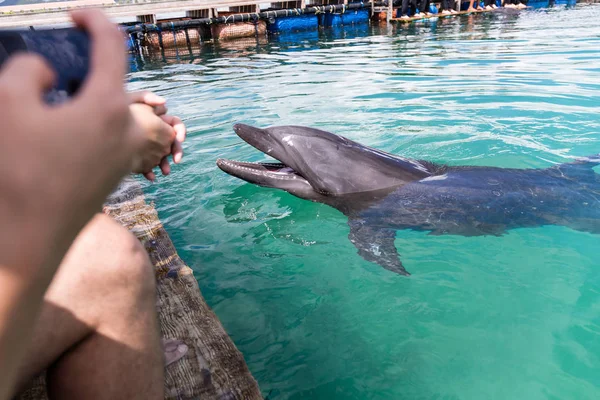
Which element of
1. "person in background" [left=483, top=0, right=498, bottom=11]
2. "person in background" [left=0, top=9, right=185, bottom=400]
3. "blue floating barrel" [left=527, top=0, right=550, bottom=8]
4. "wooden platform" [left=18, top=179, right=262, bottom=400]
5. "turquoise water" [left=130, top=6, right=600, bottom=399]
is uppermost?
"person in background" [left=0, top=9, right=185, bottom=400]

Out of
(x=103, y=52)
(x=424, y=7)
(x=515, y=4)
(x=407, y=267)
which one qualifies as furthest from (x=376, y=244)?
(x=515, y=4)

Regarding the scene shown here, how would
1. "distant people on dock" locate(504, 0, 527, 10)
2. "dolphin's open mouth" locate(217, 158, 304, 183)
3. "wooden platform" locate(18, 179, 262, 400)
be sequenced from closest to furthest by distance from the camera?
"wooden platform" locate(18, 179, 262, 400) → "dolphin's open mouth" locate(217, 158, 304, 183) → "distant people on dock" locate(504, 0, 527, 10)

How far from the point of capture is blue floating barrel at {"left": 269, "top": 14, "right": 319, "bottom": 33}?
22.9m

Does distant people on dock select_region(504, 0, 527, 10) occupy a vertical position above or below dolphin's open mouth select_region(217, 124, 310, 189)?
above

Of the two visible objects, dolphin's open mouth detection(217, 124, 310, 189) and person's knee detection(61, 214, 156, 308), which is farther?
dolphin's open mouth detection(217, 124, 310, 189)

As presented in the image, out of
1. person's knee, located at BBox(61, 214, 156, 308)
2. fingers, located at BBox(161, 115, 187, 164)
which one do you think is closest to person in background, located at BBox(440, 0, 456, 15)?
fingers, located at BBox(161, 115, 187, 164)

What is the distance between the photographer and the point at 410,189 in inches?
173

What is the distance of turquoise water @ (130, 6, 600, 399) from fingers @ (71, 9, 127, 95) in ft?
6.91

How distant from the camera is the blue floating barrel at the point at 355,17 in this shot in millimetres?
25234

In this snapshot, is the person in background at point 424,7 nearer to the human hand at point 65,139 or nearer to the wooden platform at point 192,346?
the wooden platform at point 192,346

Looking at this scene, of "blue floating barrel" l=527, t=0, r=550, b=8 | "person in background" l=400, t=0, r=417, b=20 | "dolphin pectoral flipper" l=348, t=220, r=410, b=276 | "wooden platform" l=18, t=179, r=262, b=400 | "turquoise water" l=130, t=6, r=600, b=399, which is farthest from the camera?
"blue floating barrel" l=527, t=0, r=550, b=8

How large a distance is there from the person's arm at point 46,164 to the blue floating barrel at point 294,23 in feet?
77.3

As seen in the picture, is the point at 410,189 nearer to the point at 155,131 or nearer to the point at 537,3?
the point at 155,131

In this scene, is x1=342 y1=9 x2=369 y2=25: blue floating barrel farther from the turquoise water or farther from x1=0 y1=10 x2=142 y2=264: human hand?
x1=0 y1=10 x2=142 y2=264: human hand
